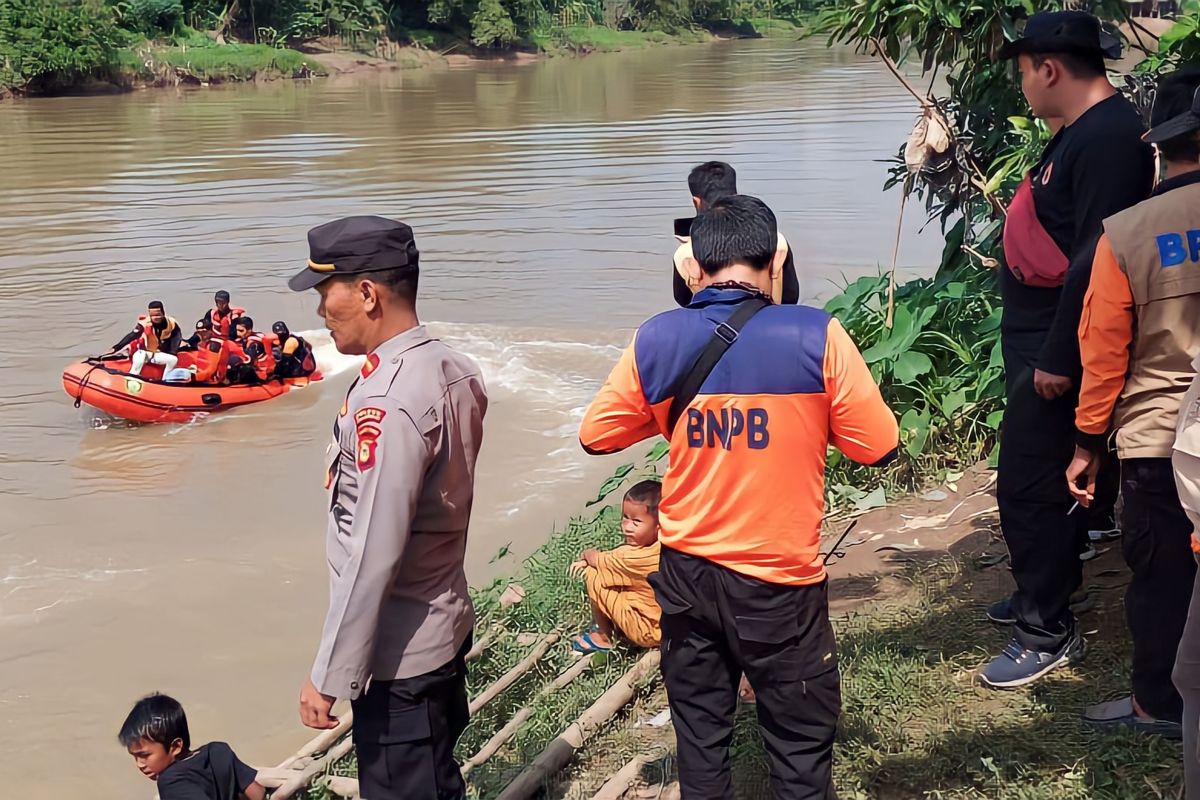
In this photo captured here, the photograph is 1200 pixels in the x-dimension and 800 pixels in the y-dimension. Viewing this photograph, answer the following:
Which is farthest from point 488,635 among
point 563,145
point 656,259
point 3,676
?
point 563,145

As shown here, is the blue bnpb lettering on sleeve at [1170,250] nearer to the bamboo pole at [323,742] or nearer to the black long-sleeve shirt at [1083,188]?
the black long-sleeve shirt at [1083,188]

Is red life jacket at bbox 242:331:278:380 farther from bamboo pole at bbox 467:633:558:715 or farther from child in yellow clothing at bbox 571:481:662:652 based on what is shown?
child in yellow clothing at bbox 571:481:662:652

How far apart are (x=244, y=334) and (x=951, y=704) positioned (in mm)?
9772

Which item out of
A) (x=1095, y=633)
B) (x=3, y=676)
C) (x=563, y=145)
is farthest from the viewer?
(x=563, y=145)

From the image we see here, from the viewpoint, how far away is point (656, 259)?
1703 cm

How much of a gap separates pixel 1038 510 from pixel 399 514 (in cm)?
197

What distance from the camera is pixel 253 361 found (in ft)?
38.6

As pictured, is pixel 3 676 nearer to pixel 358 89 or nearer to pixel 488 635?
pixel 488 635

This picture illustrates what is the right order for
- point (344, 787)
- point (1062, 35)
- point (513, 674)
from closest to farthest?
point (1062, 35) < point (344, 787) < point (513, 674)

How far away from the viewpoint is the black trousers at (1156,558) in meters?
3.00

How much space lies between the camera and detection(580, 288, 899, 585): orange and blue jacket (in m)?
2.59

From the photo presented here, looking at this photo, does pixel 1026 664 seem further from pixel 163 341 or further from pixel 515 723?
pixel 163 341

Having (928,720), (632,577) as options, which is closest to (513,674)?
(632,577)

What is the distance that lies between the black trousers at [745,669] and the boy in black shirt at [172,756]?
1.72 meters
